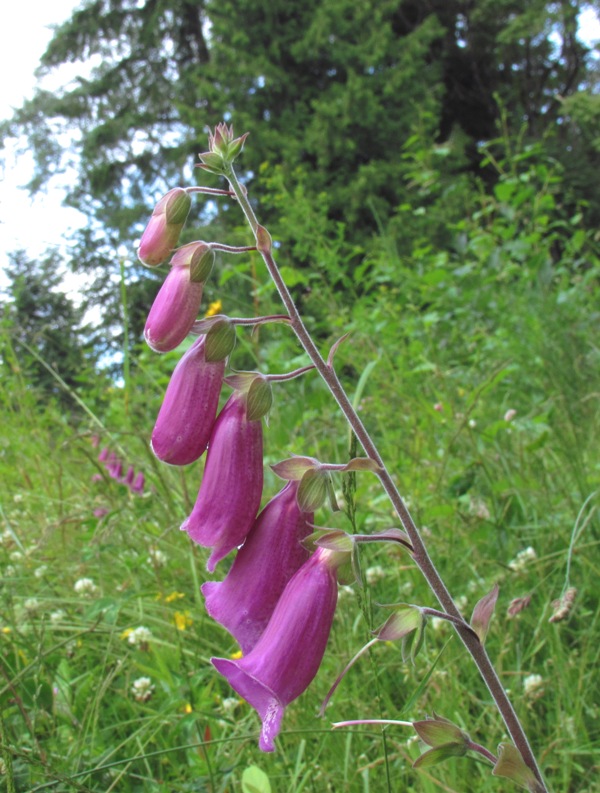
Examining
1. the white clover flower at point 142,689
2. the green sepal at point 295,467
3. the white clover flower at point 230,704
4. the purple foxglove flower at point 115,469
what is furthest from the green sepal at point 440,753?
the purple foxglove flower at point 115,469

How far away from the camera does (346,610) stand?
5.26ft

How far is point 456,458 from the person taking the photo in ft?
7.99

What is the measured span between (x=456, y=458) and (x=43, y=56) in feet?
46.8

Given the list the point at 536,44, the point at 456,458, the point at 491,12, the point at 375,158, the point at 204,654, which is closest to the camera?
the point at 204,654

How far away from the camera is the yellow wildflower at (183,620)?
5.24 feet

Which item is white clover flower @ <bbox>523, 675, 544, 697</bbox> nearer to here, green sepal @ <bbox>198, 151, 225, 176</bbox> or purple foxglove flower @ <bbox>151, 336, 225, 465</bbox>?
purple foxglove flower @ <bbox>151, 336, 225, 465</bbox>

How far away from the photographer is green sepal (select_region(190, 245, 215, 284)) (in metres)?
0.87

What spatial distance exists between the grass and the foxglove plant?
0.26 feet

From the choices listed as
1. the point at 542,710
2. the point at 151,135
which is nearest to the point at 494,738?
the point at 542,710

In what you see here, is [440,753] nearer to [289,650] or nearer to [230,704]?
[289,650]

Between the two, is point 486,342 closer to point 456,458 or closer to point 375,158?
point 456,458

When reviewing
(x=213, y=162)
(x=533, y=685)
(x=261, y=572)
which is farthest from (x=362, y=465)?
(x=533, y=685)

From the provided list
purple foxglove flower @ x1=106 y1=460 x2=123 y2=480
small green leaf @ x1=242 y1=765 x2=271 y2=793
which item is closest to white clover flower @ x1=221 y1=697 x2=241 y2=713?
small green leaf @ x1=242 y1=765 x2=271 y2=793

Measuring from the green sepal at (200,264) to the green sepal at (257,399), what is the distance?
5.4 inches
